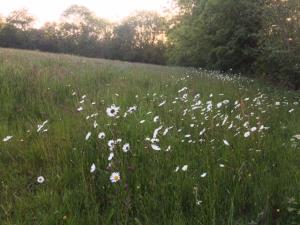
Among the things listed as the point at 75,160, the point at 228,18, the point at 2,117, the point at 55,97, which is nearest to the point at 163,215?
the point at 75,160

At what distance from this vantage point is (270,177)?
2953mm

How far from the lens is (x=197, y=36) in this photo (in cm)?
2341

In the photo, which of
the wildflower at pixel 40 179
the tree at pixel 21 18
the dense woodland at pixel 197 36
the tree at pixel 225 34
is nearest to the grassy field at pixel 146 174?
the wildflower at pixel 40 179

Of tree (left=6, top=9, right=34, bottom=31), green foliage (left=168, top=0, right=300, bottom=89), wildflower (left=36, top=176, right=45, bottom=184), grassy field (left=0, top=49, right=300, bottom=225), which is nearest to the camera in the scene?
grassy field (left=0, top=49, right=300, bottom=225)

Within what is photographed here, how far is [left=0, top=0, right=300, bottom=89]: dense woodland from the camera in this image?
1064 centimetres

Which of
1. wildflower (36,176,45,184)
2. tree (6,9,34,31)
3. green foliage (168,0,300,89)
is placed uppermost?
tree (6,9,34,31)

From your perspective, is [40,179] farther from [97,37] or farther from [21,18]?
[21,18]

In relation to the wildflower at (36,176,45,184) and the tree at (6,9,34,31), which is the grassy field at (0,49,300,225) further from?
the tree at (6,9,34,31)

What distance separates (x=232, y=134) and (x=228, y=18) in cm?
1697

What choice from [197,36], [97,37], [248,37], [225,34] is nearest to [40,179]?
[248,37]

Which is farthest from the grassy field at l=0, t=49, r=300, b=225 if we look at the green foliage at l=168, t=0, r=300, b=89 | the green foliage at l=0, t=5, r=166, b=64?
the green foliage at l=0, t=5, r=166, b=64

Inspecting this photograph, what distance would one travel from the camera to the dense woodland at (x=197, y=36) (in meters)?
10.6

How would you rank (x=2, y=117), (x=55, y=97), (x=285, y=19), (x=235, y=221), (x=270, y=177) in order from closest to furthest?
(x=235, y=221) → (x=270, y=177) → (x=2, y=117) → (x=55, y=97) → (x=285, y=19)

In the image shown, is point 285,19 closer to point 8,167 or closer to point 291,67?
point 291,67
